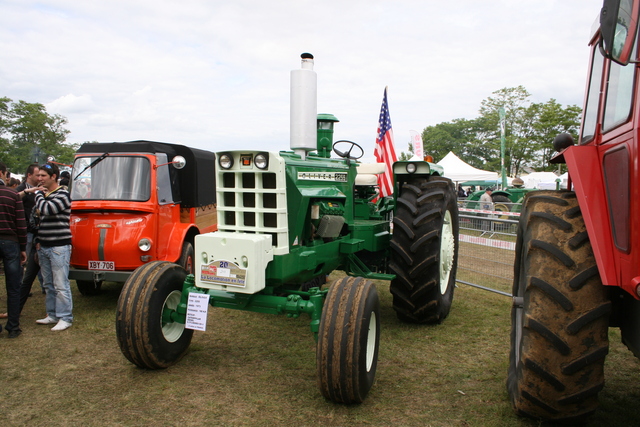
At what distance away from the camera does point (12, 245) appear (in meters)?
4.59

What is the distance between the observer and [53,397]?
3.32 metres

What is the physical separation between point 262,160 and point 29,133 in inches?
1638

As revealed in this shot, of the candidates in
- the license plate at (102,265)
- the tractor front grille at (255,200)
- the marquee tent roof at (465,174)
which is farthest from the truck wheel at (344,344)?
the marquee tent roof at (465,174)

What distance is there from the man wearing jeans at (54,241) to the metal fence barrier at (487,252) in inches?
193

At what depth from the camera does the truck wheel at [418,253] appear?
4453mm

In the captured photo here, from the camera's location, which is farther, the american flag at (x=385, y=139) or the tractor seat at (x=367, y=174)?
the american flag at (x=385, y=139)

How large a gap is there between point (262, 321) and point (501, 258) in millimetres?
3279

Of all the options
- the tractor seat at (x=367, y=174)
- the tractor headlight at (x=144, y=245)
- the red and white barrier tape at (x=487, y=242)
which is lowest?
the red and white barrier tape at (x=487, y=242)

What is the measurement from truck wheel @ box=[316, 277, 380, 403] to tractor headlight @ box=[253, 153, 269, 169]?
3.24 ft

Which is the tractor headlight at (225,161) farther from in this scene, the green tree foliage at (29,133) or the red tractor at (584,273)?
the green tree foliage at (29,133)

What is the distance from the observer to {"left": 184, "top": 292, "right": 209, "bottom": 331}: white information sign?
344 cm

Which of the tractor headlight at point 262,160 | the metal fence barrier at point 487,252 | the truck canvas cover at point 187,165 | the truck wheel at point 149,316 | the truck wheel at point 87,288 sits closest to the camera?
the tractor headlight at point 262,160

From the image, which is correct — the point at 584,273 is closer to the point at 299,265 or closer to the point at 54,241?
the point at 299,265

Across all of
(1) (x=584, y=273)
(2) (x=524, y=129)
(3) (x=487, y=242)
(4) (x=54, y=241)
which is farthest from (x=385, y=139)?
(2) (x=524, y=129)
